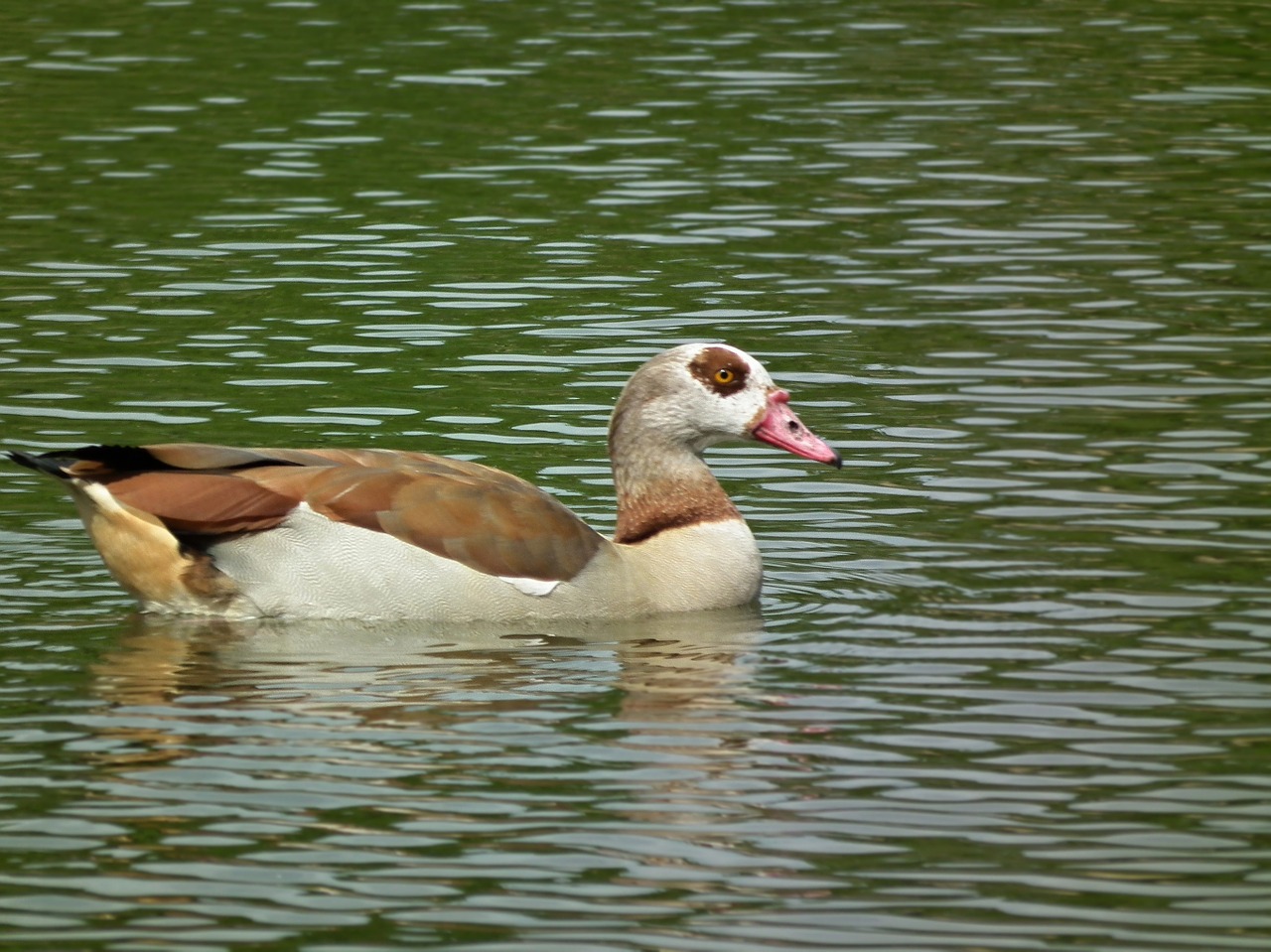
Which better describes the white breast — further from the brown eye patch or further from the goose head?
the brown eye patch

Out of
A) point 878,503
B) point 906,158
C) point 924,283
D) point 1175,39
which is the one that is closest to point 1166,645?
point 878,503

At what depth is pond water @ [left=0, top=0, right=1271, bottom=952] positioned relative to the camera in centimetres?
805

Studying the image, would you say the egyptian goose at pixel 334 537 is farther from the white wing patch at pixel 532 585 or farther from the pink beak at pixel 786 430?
the pink beak at pixel 786 430

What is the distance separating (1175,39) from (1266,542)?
15.2m

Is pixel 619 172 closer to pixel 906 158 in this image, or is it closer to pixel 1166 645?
pixel 906 158

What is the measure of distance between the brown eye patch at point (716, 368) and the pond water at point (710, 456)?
3.16 ft

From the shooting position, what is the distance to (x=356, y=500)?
36.7ft

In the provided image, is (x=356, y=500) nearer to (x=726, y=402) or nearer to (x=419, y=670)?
(x=419, y=670)

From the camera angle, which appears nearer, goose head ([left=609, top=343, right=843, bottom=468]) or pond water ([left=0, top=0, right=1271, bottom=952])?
pond water ([left=0, top=0, right=1271, bottom=952])

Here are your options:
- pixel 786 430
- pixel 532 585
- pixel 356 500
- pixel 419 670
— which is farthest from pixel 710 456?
pixel 419 670

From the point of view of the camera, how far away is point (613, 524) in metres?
12.8

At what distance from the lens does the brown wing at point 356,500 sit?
11.1 metres

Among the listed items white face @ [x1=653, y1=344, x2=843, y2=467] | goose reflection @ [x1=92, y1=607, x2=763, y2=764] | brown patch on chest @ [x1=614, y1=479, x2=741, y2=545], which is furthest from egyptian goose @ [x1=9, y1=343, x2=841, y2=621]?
white face @ [x1=653, y1=344, x2=843, y2=467]

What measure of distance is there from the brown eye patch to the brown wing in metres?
1.10
